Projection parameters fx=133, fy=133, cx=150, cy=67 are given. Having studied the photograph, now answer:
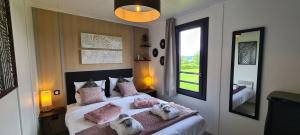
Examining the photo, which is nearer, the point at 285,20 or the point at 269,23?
the point at 285,20

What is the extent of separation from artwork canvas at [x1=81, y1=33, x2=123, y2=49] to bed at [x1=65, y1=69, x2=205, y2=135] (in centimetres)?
59

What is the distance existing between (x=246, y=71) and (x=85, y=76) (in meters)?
3.04

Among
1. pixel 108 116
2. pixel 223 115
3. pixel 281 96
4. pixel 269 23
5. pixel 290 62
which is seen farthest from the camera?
pixel 223 115

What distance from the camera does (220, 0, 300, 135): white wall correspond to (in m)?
1.61

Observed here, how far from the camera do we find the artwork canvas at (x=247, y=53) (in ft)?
6.33

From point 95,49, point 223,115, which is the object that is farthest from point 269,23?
point 95,49

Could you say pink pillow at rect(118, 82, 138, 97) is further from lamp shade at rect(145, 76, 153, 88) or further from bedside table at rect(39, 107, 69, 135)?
bedside table at rect(39, 107, 69, 135)

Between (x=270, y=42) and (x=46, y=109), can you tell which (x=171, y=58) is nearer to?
(x=270, y=42)

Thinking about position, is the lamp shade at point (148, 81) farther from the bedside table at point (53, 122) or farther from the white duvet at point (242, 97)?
the white duvet at point (242, 97)

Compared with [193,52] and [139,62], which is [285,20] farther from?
[139,62]

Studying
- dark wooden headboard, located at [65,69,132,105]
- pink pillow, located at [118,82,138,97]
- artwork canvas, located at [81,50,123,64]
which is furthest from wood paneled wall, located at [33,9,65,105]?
pink pillow, located at [118,82,138,97]

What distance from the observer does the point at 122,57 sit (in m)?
3.45

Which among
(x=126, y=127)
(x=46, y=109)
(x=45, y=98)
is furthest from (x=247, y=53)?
(x=46, y=109)

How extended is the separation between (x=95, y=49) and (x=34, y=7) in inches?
48.8
